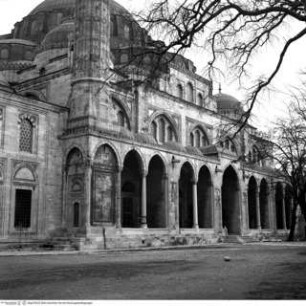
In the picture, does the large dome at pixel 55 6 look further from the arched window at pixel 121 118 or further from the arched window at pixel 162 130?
the arched window at pixel 121 118

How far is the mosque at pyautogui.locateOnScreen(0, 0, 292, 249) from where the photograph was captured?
24734 millimetres

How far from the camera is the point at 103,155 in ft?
86.7

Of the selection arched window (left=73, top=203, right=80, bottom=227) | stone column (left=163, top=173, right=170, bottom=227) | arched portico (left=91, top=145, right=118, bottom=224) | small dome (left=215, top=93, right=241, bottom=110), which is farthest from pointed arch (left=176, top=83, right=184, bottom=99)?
arched window (left=73, top=203, right=80, bottom=227)

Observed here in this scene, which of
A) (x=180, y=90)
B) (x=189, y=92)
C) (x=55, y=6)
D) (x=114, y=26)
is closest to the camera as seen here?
(x=180, y=90)

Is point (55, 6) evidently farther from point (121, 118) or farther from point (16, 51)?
point (121, 118)

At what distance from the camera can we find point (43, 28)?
47406 mm

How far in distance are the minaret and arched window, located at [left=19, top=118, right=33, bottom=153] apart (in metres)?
2.51

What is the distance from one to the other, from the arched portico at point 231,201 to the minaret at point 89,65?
16.3 metres

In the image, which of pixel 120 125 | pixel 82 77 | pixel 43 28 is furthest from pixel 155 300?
pixel 43 28

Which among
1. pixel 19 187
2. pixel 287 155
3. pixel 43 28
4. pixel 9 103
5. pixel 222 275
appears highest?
pixel 43 28

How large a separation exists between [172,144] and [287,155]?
312 inches

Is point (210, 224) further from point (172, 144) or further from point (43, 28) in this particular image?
point (43, 28)

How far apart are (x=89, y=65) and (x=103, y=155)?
540 cm

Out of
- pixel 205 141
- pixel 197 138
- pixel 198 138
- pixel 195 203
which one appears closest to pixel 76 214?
pixel 195 203
